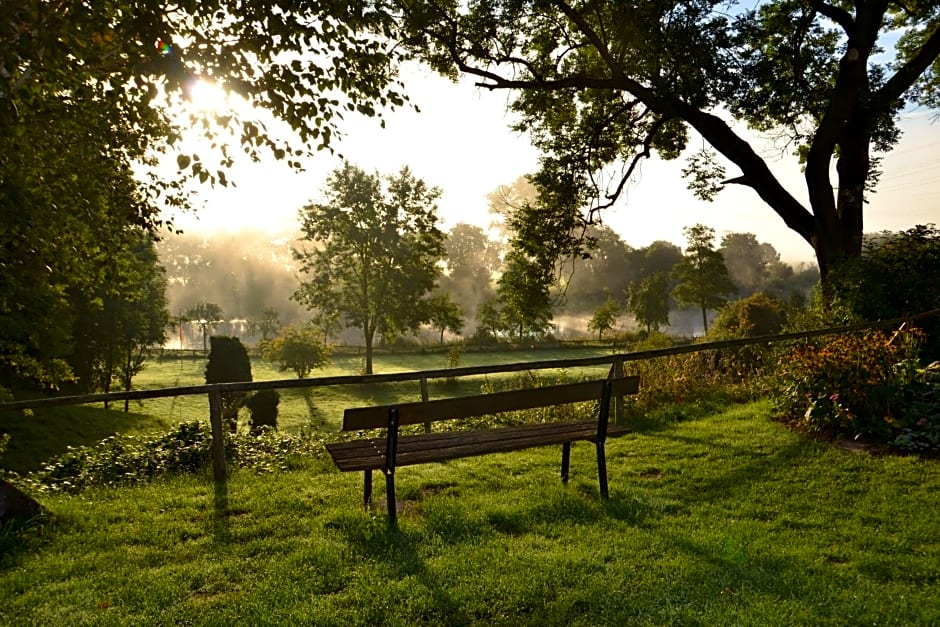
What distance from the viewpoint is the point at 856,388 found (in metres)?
7.12

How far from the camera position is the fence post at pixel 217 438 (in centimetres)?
623

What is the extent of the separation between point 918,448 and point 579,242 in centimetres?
952

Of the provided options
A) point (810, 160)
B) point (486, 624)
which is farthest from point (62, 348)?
point (810, 160)

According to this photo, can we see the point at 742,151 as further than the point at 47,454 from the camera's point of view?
No

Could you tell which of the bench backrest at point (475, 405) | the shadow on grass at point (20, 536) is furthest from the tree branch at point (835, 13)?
the shadow on grass at point (20, 536)

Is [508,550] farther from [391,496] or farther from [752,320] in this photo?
[752,320]

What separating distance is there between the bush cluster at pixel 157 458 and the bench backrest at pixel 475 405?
292cm

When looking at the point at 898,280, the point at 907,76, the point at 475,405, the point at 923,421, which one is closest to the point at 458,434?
the point at 475,405

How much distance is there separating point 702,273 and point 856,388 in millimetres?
44897

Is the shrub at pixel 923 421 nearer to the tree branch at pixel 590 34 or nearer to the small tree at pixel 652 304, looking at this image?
the tree branch at pixel 590 34

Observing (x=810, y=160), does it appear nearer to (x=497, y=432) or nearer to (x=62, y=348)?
(x=497, y=432)

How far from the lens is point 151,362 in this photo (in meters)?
49.3

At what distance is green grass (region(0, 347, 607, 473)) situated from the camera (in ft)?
52.0

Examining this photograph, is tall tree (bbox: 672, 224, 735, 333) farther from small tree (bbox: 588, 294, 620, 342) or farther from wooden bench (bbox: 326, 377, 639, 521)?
wooden bench (bbox: 326, 377, 639, 521)
